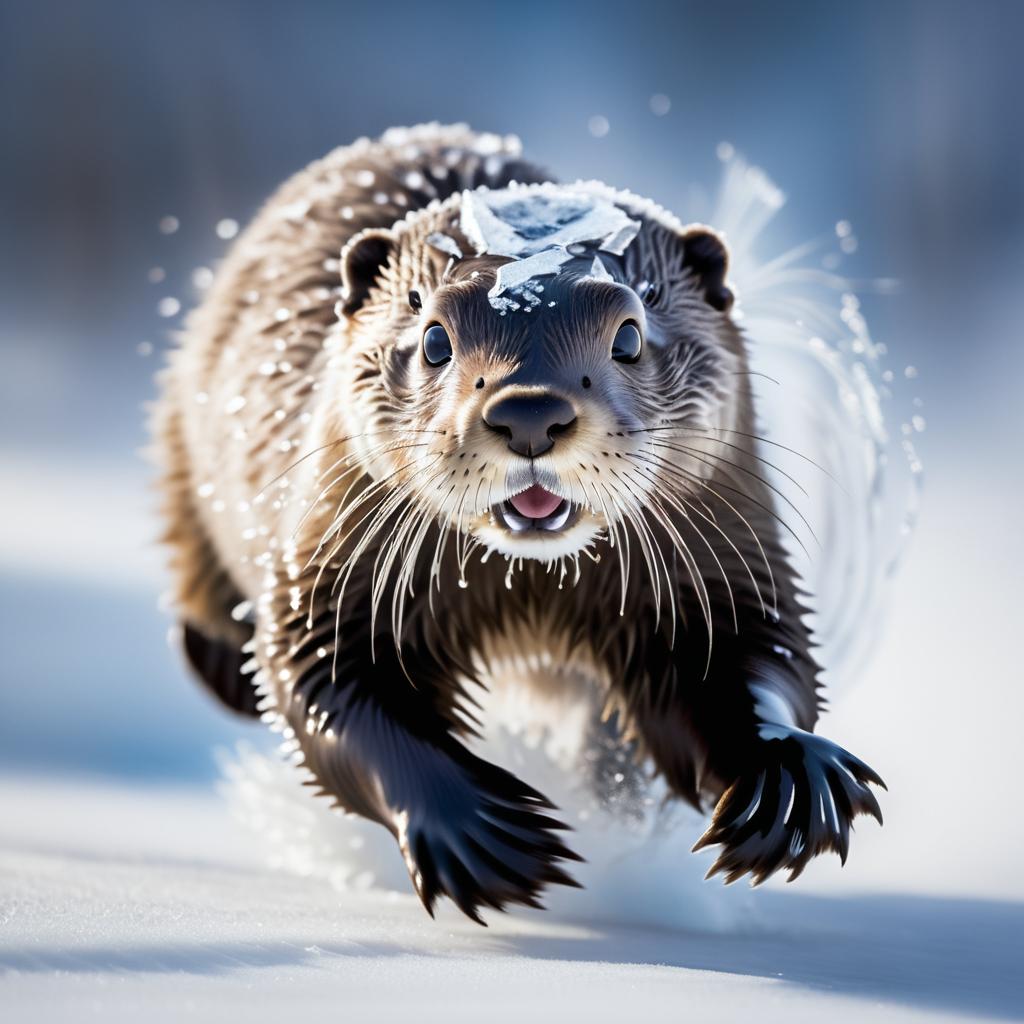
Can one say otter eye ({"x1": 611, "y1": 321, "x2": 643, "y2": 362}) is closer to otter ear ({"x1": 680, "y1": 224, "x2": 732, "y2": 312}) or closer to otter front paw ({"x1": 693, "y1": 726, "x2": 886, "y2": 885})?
otter ear ({"x1": 680, "y1": 224, "x2": 732, "y2": 312})

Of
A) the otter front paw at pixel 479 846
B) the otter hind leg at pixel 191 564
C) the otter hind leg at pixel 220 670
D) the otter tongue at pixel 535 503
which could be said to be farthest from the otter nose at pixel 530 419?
the otter hind leg at pixel 220 670

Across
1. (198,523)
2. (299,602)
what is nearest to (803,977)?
(299,602)

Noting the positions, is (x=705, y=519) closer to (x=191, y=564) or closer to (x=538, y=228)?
(x=538, y=228)

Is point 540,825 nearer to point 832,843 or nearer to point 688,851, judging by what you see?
point 832,843

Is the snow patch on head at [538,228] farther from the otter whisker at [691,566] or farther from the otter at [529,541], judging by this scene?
the otter whisker at [691,566]

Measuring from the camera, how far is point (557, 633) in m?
3.10

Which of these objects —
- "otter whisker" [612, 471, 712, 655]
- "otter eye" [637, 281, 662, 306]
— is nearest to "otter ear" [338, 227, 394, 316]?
"otter eye" [637, 281, 662, 306]

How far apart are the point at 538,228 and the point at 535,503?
0.57m

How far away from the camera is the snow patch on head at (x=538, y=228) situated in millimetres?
2656

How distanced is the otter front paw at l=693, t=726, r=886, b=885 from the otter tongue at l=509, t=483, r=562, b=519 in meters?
0.63

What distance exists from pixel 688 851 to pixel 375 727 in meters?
0.94

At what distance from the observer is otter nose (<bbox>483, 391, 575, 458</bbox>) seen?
2352mm

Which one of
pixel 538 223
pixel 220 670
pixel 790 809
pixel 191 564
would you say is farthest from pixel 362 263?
pixel 220 670

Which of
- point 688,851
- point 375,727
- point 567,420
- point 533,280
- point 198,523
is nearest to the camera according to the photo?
point 567,420
